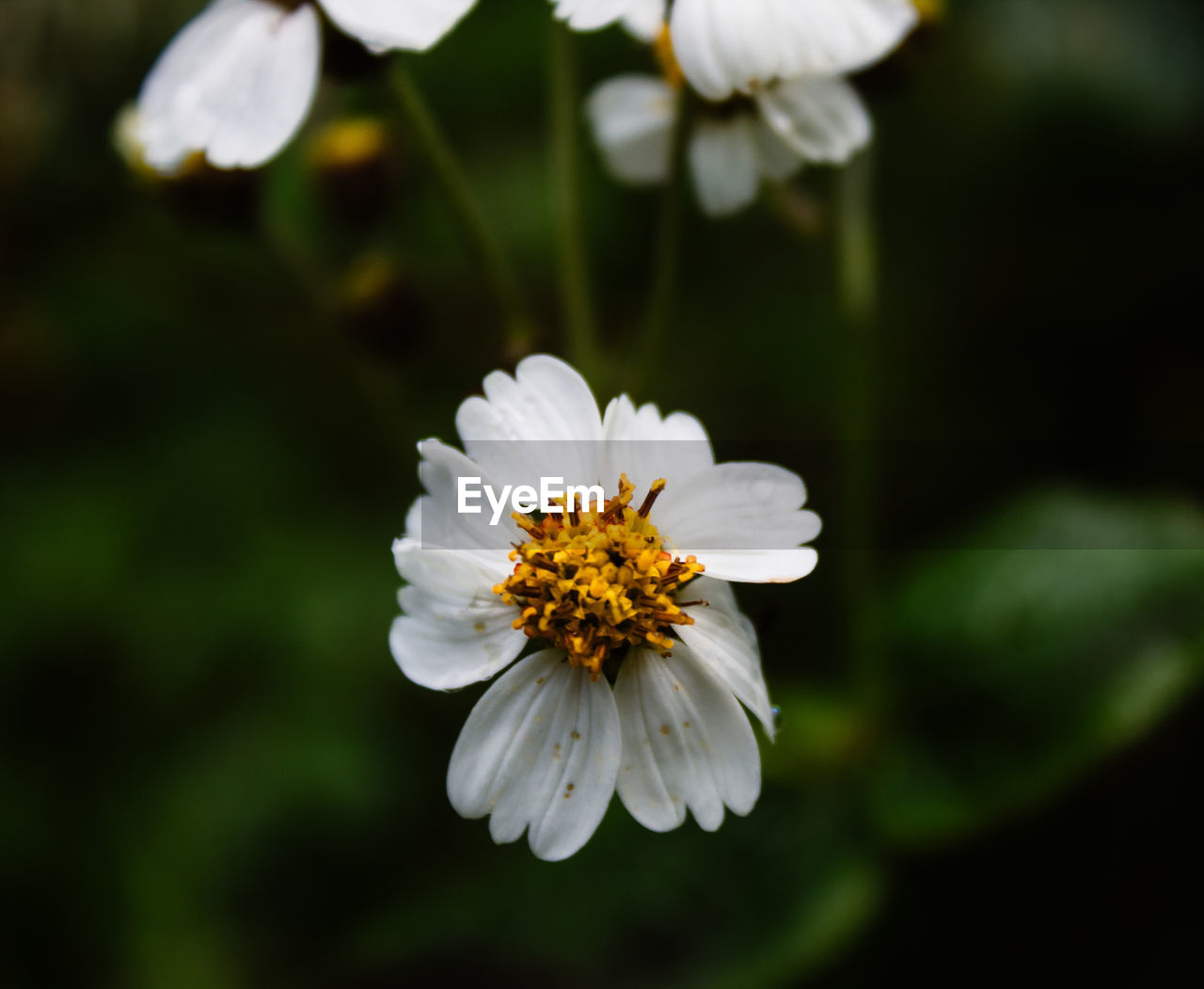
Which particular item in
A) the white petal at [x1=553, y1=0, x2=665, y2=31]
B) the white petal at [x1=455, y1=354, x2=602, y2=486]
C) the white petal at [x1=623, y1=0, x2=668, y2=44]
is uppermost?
the white petal at [x1=623, y1=0, x2=668, y2=44]

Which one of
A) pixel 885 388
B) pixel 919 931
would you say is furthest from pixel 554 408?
pixel 885 388

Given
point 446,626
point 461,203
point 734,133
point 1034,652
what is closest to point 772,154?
point 734,133

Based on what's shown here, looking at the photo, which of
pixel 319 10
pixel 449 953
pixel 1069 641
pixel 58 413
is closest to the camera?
pixel 319 10

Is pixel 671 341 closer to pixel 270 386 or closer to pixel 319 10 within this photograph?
pixel 270 386

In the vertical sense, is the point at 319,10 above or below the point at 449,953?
above

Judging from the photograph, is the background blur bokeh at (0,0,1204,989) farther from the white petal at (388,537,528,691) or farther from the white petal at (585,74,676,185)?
the white petal at (388,537,528,691)

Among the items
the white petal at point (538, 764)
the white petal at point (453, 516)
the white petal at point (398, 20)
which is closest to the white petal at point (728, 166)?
the white petal at point (398, 20)

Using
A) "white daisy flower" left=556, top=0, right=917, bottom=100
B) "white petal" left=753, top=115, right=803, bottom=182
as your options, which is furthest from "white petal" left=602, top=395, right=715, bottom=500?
"white petal" left=753, top=115, right=803, bottom=182
